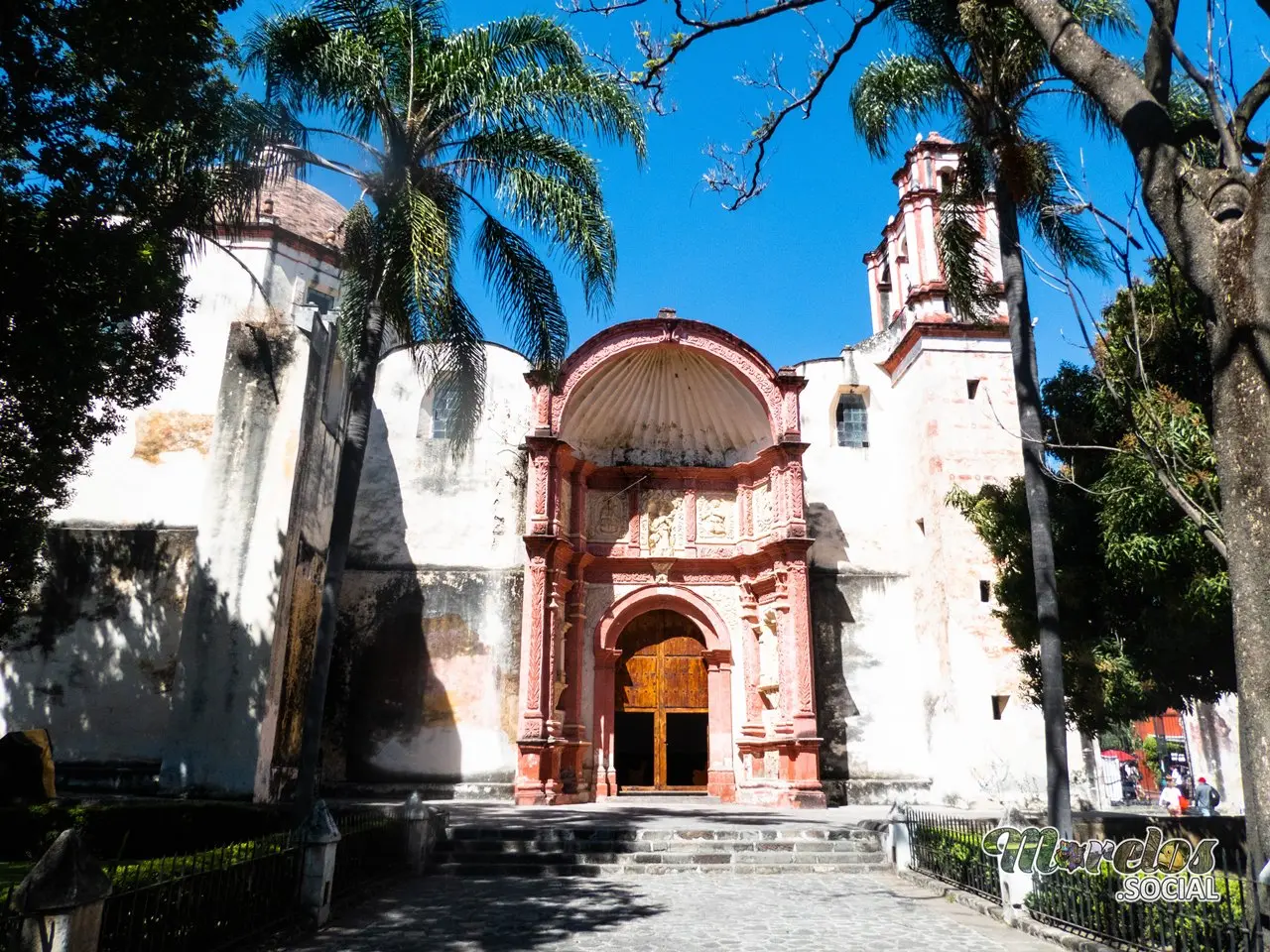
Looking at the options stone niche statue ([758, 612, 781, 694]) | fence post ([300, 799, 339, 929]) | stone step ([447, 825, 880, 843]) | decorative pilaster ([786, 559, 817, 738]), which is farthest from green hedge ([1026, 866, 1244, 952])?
stone niche statue ([758, 612, 781, 694])

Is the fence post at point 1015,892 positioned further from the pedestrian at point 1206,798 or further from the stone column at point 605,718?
the pedestrian at point 1206,798

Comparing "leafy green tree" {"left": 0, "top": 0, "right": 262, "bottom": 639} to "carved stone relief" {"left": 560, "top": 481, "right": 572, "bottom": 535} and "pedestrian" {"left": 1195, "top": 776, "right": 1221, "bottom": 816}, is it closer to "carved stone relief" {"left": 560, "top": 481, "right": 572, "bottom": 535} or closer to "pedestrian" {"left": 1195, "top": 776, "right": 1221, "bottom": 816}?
"carved stone relief" {"left": 560, "top": 481, "right": 572, "bottom": 535}

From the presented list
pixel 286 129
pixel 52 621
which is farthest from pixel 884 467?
pixel 52 621

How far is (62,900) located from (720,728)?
547 inches

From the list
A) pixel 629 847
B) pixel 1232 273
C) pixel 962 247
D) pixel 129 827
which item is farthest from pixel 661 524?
pixel 1232 273

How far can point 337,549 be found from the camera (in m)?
10.4

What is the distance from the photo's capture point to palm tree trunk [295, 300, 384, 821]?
31.9 feet

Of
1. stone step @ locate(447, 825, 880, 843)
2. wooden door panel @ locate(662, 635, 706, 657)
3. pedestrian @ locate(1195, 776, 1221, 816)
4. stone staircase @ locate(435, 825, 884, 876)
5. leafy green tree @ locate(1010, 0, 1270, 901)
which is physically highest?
leafy green tree @ locate(1010, 0, 1270, 901)

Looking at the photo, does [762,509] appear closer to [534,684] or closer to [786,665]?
[786,665]

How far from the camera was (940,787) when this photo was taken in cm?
1560

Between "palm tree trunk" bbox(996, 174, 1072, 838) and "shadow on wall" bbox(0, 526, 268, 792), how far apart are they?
34.6ft

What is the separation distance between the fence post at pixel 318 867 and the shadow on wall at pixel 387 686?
8.84 meters

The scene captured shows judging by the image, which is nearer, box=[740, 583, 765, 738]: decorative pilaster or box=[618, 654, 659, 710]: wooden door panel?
box=[740, 583, 765, 738]: decorative pilaster

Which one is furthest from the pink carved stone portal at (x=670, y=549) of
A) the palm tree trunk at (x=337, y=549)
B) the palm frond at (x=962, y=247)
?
the palm tree trunk at (x=337, y=549)
